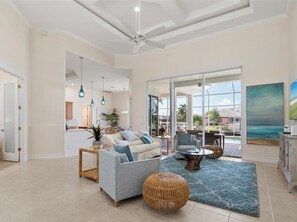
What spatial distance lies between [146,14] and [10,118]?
4963 millimetres

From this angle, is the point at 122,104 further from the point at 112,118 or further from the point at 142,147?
the point at 142,147

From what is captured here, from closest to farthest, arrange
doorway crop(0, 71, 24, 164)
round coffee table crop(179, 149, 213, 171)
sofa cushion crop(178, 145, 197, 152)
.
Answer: round coffee table crop(179, 149, 213, 171) → sofa cushion crop(178, 145, 197, 152) → doorway crop(0, 71, 24, 164)

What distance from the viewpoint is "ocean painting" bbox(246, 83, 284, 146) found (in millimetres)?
4863

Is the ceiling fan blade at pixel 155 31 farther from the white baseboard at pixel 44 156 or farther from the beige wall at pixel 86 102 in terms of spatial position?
the beige wall at pixel 86 102

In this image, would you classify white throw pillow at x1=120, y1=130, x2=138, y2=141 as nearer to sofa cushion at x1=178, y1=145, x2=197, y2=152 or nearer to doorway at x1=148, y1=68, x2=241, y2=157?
sofa cushion at x1=178, y1=145, x2=197, y2=152

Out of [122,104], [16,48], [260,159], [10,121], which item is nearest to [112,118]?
[122,104]

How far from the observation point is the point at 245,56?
5.38m

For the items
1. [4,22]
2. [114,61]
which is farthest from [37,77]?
[114,61]

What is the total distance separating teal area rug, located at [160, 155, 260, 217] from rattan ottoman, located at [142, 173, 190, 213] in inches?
22.0

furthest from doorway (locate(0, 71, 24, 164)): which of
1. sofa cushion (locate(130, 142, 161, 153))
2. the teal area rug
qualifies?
the teal area rug

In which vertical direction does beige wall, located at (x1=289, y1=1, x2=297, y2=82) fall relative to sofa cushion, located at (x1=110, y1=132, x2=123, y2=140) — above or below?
above

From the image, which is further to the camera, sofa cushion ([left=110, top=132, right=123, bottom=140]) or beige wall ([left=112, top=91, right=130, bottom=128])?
beige wall ([left=112, top=91, right=130, bottom=128])

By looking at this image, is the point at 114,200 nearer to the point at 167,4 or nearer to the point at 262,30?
the point at 167,4

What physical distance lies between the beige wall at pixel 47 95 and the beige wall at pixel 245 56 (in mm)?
3540
